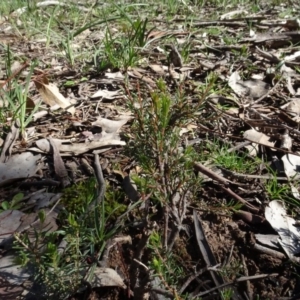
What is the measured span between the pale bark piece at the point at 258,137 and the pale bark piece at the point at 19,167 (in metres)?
0.99

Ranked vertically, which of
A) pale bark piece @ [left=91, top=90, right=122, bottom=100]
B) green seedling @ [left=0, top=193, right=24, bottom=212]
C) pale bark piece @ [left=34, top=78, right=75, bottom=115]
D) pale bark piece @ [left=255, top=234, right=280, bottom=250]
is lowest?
pale bark piece @ [left=255, top=234, right=280, bottom=250]

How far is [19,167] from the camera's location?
2119 mm

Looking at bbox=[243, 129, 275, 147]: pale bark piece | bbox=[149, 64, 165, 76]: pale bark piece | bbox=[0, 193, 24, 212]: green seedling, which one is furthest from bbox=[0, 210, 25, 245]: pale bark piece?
bbox=[149, 64, 165, 76]: pale bark piece

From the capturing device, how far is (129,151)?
1475 millimetres

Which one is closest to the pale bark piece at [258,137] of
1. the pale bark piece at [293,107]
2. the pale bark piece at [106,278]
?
the pale bark piece at [293,107]

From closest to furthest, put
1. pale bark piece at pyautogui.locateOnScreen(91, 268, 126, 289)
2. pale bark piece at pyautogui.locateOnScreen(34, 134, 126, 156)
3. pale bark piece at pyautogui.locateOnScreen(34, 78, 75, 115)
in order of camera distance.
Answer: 1. pale bark piece at pyautogui.locateOnScreen(91, 268, 126, 289)
2. pale bark piece at pyautogui.locateOnScreen(34, 134, 126, 156)
3. pale bark piece at pyautogui.locateOnScreen(34, 78, 75, 115)

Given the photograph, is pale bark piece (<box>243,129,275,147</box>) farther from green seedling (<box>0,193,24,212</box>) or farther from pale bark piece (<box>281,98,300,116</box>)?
green seedling (<box>0,193,24,212</box>)

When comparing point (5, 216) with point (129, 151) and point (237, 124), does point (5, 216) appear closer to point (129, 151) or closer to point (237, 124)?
point (129, 151)

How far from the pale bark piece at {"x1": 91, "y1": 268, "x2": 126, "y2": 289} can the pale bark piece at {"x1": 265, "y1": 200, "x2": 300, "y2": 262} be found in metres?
0.63

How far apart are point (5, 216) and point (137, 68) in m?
1.49

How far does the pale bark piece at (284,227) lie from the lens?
1797 mm

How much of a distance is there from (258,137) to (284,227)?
0.57m

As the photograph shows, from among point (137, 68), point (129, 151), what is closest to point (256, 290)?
point (129, 151)

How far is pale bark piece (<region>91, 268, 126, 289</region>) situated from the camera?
1586 mm
